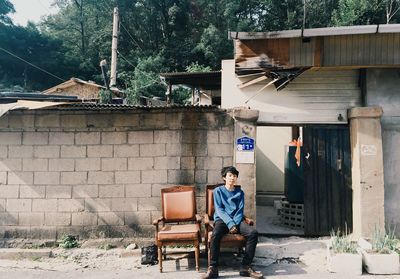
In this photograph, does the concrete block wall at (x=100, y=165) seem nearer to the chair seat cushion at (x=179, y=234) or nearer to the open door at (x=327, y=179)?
the chair seat cushion at (x=179, y=234)

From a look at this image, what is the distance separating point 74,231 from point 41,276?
1.28 meters

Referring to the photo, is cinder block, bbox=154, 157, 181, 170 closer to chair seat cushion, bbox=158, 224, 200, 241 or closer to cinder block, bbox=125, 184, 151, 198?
cinder block, bbox=125, 184, 151, 198

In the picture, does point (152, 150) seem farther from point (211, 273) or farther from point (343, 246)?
point (343, 246)

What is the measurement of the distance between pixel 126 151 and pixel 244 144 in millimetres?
2251

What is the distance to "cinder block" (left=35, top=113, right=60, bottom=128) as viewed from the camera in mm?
6488

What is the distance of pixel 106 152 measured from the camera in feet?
21.2

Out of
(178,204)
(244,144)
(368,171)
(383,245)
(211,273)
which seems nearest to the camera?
(211,273)

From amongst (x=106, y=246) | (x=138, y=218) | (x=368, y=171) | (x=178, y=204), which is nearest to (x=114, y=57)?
(x=138, y=218)

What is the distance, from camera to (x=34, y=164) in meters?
6.47

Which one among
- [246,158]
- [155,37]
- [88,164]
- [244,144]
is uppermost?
[155,37]

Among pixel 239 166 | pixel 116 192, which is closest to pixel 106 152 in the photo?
pixel 116 192

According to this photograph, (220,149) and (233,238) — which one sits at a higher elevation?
(220,149)

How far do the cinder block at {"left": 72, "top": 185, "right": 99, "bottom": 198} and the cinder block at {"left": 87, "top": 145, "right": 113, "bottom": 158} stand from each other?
0.59 metres

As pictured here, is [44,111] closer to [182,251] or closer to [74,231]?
[74,231]
